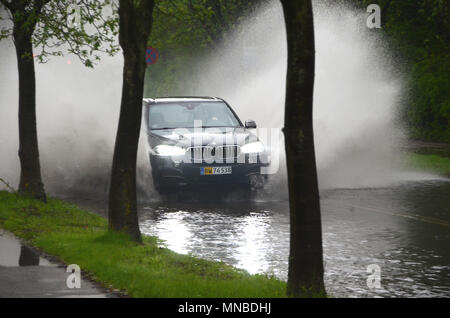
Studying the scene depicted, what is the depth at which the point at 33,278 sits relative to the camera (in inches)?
346

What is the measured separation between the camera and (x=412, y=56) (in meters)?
29.4

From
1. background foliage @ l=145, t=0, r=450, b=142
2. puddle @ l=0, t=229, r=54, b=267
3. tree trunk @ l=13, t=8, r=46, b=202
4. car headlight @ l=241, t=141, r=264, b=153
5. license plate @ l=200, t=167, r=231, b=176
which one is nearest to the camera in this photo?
puddle @ l=0, t=229, r=54, b=267

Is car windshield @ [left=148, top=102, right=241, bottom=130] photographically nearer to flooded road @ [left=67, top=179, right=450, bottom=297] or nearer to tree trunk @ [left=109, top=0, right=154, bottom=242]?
flooded road @ [left=67, top=179, right=450, bottom=297]

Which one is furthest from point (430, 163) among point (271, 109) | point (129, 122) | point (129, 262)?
point (129, 262)

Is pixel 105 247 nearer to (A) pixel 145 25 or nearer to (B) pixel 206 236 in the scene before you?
(B) pixel 206 236

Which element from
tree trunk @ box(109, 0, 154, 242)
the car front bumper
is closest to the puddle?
tree trunk @ box(109, 0, 154, 242)

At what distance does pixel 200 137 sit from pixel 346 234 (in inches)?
188

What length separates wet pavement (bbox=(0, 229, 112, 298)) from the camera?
805cm

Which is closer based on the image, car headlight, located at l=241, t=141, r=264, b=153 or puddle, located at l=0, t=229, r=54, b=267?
puddle, located at l=0, t=229, r=54, b=267

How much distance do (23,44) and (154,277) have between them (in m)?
7.22

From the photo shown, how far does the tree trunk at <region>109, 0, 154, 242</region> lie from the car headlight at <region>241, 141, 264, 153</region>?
509 cm

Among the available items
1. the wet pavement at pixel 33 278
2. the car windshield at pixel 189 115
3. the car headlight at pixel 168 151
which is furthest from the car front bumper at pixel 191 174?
the wet pavement at pixel 33 278

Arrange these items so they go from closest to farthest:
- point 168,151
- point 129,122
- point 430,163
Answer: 1. point 129,122
2. point 168,151
3. point 430,163

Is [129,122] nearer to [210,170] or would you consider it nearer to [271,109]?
[210,170]
